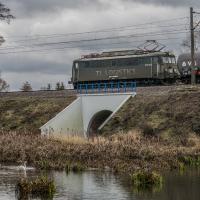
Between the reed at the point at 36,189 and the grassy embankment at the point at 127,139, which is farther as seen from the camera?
the grassy embankment at the point at 127,139

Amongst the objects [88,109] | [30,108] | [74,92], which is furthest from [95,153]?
[30,108]

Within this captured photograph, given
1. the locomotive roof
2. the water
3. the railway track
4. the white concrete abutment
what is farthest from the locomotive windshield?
the water

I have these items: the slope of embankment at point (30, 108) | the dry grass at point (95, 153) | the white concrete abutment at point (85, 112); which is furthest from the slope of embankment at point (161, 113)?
the slope of embankment at point (30, 108)

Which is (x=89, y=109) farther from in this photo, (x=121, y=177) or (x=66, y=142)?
(x=121, y=177)

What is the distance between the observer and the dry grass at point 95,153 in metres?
34.1

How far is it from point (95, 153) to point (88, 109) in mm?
21865

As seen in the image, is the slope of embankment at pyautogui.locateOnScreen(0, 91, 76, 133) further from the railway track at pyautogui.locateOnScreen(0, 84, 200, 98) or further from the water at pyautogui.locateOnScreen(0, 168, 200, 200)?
the water at pyautogui.locateOnScreen(0, 168, 200, 200)

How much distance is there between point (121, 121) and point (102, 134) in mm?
2243

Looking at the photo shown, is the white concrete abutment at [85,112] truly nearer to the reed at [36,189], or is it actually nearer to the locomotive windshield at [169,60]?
the locomotive windshield at [169,60]

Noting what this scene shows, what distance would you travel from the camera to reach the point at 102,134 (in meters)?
50.3

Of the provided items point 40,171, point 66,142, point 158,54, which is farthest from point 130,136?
point 158,54

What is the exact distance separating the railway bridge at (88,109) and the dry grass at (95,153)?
582 inches

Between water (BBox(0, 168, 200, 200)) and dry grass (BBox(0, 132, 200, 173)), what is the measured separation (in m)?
2.11

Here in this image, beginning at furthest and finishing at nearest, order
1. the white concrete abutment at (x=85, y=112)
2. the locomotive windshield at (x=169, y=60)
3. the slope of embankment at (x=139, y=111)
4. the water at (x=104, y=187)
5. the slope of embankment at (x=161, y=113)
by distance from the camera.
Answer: the locomotive windshield at (x=169, y=60) → the white concrete abutment at (x=85, y=112) → the slope of embankment at (x=139, y=111) → the slope of embankment at (x=161, y=113) → the water at (x=104, y=187)
